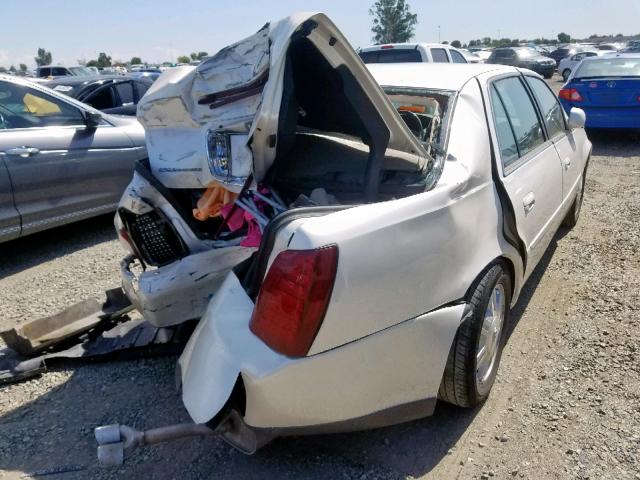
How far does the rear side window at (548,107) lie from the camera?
3949mm

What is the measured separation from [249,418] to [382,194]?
1.14 m

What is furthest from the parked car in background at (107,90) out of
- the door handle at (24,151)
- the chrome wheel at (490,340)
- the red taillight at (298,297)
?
the red taillight at (298,297)

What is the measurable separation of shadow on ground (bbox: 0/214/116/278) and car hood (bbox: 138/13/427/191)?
2732 millimetres

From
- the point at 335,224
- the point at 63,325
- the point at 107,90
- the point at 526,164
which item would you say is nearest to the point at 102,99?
the point at 107,90

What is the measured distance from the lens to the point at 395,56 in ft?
32.3

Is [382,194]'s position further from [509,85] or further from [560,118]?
[560,118]

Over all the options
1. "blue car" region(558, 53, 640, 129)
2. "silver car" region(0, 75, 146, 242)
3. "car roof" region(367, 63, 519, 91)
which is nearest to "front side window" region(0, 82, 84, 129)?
"silver car" region(0, 75, 146, 242)

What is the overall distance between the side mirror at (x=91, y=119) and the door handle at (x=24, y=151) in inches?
23.8

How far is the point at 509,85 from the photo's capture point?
347 cm

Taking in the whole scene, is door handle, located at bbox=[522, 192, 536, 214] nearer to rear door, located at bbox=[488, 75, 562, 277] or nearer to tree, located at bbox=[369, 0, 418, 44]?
rear door, located at bbox=[488, 75, 562, 277]

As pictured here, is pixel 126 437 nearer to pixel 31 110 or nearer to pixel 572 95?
pixel 31 110

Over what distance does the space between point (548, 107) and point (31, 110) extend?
435 centimetres

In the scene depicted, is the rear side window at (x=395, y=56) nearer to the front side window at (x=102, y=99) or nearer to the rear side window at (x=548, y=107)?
the front side window at (x=102, y=99)

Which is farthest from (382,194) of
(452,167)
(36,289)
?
(36,289)
